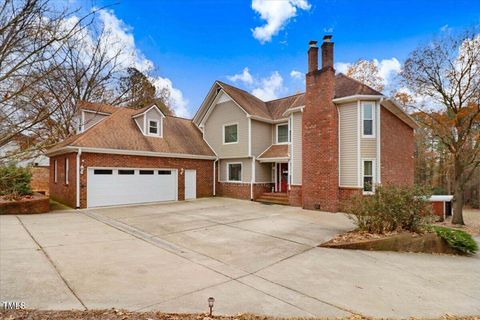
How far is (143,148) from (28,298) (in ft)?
39.1

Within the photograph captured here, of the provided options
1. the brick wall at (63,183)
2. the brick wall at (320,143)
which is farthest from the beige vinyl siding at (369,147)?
the brick wall at (63,183)

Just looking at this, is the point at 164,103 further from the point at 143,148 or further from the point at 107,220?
the point at 107,220

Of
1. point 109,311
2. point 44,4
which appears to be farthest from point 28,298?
point 44,4

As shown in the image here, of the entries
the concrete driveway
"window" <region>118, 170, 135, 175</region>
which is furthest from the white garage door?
the concrete driveway

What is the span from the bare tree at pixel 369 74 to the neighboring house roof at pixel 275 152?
1327 cm

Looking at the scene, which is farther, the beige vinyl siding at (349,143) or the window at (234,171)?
the window at (234,171)

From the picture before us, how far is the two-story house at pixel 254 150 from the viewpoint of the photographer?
43.0ft

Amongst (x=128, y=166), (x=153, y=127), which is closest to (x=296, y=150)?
(x=153, y=127)

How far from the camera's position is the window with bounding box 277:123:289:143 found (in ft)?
59.4

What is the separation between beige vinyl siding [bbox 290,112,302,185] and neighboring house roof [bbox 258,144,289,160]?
3.07 ft

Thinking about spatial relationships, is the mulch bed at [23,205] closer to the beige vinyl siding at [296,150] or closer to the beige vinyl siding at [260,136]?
the beige vinyl siding at [260,136]

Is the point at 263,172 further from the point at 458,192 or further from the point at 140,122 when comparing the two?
the point at 458,192

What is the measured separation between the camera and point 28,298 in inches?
151

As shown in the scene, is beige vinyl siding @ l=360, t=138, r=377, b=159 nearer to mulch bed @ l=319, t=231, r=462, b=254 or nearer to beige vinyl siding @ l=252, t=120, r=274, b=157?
mulch bed @ l=319, t=231, r=462, b=254
